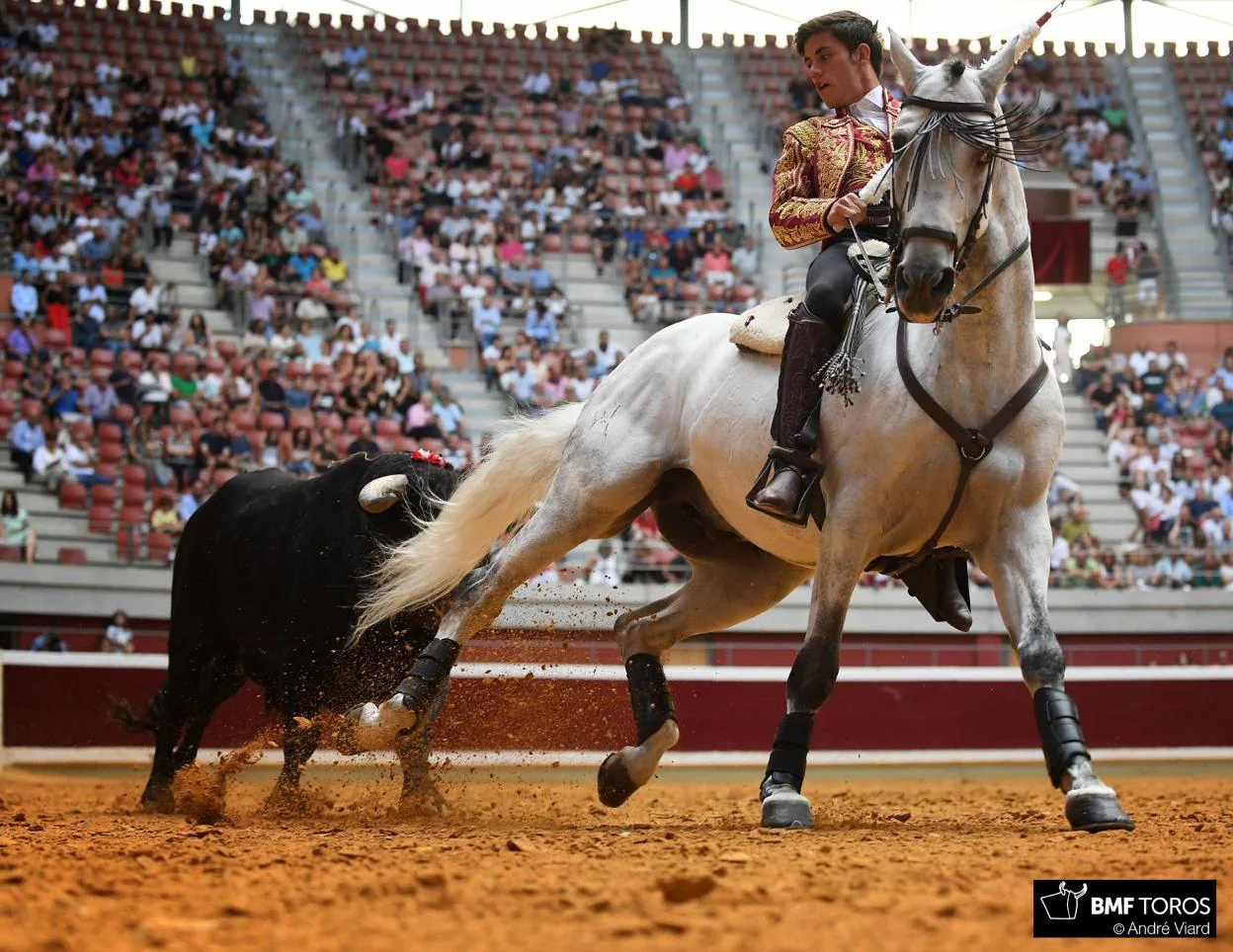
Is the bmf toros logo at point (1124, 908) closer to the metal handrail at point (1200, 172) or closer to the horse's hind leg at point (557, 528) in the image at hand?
the horse's hind leg at point (557, 528)

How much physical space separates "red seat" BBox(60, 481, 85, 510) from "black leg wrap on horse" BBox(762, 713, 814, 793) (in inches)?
411

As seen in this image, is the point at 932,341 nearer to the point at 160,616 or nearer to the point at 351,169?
the point at 160,616

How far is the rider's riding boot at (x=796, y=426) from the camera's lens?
522cm

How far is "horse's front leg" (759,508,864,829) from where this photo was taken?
16.8 feet

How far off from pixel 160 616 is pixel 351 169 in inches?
346

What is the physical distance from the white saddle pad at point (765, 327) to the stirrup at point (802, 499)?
1.72 feet

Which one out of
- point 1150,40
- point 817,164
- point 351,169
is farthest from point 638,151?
point 817,164

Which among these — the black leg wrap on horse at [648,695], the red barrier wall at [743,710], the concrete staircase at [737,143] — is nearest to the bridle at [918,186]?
the black leg wrap on horse at [648,695]

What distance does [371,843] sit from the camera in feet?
15.2

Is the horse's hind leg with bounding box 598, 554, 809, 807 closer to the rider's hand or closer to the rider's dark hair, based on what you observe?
the rider's hand

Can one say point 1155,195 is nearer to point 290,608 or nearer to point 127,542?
point 127,542

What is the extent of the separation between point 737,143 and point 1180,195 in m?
6.49

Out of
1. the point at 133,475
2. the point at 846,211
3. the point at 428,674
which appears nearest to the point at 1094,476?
the point at 133,475

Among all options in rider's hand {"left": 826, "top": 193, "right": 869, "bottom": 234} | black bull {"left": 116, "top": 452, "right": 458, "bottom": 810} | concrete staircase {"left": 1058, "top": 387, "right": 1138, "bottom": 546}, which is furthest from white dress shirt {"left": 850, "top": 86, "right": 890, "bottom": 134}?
concrete staircase {"left": 1058, "top": 387, "right": 1138, "bottom": 546}
